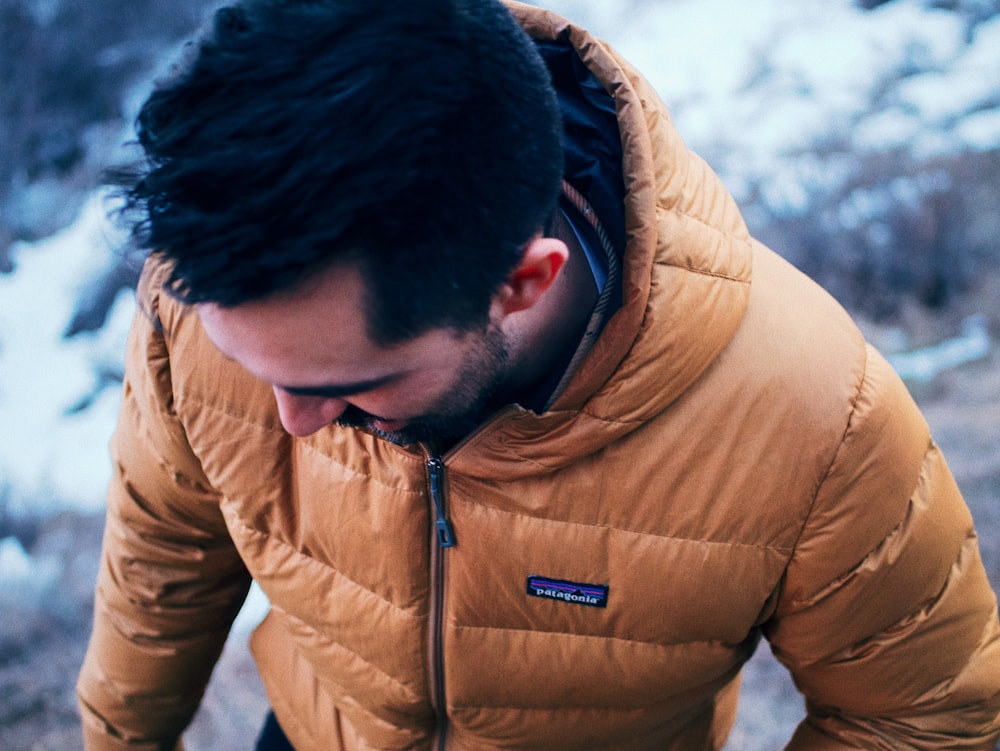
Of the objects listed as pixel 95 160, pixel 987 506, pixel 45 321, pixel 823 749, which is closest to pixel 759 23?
pixel 987 506

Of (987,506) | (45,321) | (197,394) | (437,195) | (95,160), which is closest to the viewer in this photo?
(437,195)

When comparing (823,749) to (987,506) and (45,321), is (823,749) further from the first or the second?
(45,321)

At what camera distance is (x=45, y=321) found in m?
3.49

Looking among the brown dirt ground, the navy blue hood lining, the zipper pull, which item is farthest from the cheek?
the brown dirt ground

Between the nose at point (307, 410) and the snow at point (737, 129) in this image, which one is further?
the snow at point (737, 129)

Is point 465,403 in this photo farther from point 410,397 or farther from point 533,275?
point 533,275

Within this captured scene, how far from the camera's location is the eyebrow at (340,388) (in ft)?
3.40

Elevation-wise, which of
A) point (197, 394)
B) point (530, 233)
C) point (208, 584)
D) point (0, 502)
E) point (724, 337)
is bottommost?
point (0, 502)

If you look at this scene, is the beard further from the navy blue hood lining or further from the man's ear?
the navy blue hood lining

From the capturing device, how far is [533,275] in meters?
1.05

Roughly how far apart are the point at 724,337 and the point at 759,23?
13.2 feet

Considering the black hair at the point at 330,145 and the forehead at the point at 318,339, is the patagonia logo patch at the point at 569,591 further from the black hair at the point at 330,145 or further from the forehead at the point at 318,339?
the black hair at the point at 330,145

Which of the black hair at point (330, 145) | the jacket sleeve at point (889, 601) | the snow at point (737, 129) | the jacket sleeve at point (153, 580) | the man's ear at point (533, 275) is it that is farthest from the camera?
the snow at point (737, 129)

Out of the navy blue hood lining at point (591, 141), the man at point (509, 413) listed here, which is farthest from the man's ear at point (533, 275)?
the navy blue hood lining at point (591, 141)
